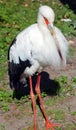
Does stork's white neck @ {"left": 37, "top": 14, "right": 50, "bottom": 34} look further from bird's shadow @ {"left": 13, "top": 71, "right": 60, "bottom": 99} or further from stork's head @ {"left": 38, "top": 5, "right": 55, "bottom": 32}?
bird's shadow @ {"left": 13, "top": 71, "right": 60, "bottom": 99}

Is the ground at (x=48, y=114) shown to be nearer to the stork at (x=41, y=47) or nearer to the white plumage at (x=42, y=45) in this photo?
the stork at (x=41, y=47)

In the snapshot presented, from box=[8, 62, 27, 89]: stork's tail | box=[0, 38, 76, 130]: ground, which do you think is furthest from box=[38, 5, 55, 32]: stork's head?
box=[0, 38, 76, 130]: ground

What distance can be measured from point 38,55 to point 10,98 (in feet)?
3.91

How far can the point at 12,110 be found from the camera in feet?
19.6

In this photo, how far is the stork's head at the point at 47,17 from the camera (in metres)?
5.08

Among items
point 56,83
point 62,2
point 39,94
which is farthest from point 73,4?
point 39,94

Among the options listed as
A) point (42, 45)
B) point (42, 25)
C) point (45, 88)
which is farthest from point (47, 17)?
point (45, 88)

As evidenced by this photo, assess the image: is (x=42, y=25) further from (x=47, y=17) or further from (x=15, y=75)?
(x=15, y=75)

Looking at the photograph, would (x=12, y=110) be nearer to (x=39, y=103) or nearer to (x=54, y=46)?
(x=39, y=103)

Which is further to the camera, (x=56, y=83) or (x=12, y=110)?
(x=56, y=83)

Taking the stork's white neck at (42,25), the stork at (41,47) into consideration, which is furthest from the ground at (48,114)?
the stork's white neck at (42,25)

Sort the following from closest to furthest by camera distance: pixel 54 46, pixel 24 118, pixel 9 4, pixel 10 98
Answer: pixel 54 46, pixel 24 118, pixel 10 98, pixel 9 4

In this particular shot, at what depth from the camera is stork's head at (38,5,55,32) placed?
508 cm

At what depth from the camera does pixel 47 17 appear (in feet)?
16.8
